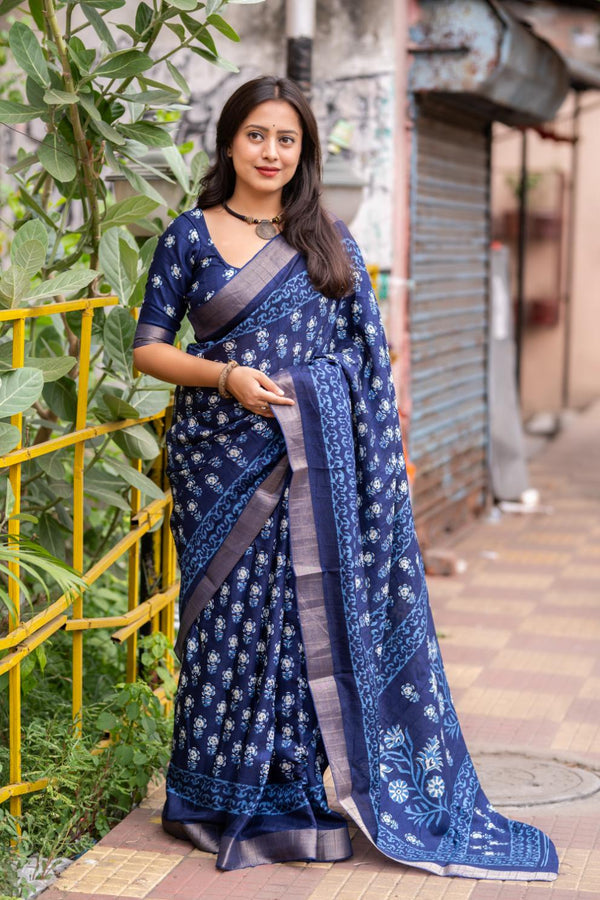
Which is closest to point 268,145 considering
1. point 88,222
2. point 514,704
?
point 88,222

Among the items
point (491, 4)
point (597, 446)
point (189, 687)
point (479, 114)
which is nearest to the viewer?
point (189, 687)

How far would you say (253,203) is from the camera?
3279 mm

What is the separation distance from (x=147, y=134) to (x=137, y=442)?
85 centimetres

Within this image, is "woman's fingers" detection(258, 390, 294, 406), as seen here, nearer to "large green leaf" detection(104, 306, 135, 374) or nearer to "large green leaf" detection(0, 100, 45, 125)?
"large green leaf" detection(104, 306, 135, 374)

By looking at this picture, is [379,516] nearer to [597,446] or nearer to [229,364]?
[229,364]

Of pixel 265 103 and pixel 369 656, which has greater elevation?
pixel 265 103

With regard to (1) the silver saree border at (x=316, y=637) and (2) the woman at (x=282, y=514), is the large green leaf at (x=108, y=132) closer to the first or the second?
(2) the woman at (x=282, y=514)

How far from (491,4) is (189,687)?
173 inches

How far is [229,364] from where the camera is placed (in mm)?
3178

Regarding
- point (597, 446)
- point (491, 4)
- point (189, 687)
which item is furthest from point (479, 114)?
point (189, 687)

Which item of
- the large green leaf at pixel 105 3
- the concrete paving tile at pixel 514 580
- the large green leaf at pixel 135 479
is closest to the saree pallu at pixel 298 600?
the large green leaf at pixel 135 479

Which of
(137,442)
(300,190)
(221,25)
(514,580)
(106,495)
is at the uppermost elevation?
(221,25)

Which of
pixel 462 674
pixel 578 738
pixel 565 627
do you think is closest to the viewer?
pixel 578 738

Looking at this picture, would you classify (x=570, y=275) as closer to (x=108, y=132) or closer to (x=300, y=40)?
(x=300, y=40)
